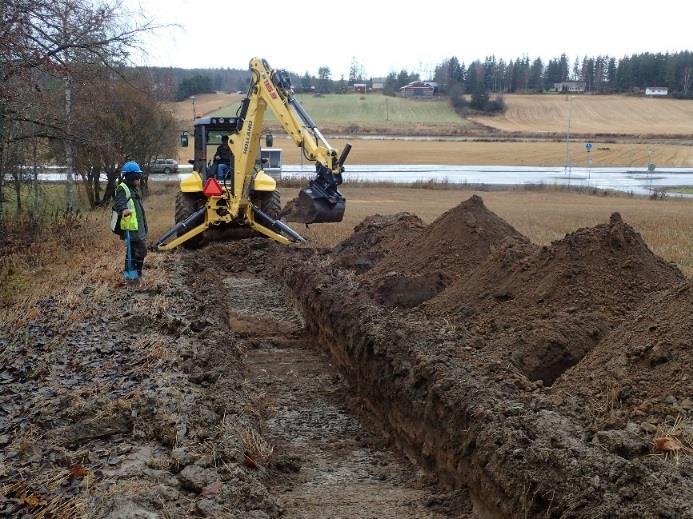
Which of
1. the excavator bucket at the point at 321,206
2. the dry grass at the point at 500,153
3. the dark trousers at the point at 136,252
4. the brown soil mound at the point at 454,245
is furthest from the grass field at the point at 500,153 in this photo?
the brown soil mound at the point at 454,245

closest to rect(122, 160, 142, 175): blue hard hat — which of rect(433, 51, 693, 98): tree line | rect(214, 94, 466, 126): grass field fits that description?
rect(214, 94, 466, 126): grass field

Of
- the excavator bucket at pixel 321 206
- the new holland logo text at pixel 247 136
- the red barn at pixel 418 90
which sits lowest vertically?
the excavator bucket at pixel 321 206

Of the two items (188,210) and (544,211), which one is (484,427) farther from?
(544,211)

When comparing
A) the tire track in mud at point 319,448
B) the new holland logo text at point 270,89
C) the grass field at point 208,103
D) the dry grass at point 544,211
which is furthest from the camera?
the grass field at point 208,103

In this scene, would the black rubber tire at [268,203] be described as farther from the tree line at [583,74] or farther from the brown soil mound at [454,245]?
the tree line at [583,74]

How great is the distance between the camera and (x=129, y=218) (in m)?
10.2

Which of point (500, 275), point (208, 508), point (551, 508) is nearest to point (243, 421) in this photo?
point (208, 508)

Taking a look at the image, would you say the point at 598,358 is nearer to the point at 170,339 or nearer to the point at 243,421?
the point at 243,421

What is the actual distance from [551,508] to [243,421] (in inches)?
99.9

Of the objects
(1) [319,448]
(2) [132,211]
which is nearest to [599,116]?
(2) [132,211]

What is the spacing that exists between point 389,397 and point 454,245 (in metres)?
3.84

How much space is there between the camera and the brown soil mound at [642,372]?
5.10 meters

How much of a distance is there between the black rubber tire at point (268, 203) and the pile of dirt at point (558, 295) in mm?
7646

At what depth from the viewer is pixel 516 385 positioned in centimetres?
597
